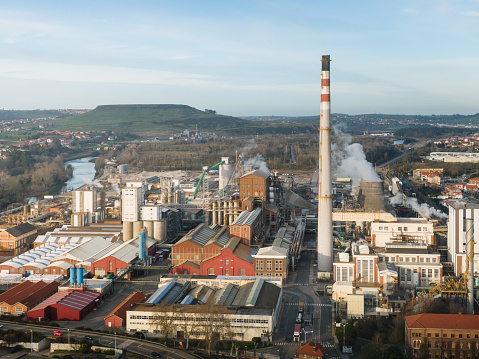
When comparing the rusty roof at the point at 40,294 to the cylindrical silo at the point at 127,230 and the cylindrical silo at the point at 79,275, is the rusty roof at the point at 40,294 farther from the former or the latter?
the cylindrical silo at the point at 127,230

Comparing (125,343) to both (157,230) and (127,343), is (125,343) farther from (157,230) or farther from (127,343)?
(157,230)

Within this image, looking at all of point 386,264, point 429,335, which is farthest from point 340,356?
point 386,264


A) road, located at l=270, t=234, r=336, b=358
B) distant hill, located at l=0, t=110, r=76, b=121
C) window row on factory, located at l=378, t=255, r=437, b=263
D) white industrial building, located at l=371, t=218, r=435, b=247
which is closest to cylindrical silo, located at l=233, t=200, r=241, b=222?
road, located at l=270, t=234, r=336, b=358

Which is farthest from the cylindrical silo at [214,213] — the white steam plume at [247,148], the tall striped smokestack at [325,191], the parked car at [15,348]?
the white steam plume at [247,148]

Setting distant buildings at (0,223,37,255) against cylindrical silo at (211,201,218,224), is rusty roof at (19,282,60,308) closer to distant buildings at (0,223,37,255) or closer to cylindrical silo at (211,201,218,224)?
distant buildings at (0,223,37,255)

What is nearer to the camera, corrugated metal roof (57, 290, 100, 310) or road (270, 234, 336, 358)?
road (270, 234, 336, 358)

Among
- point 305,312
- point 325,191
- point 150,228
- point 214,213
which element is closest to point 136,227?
point 150,228
